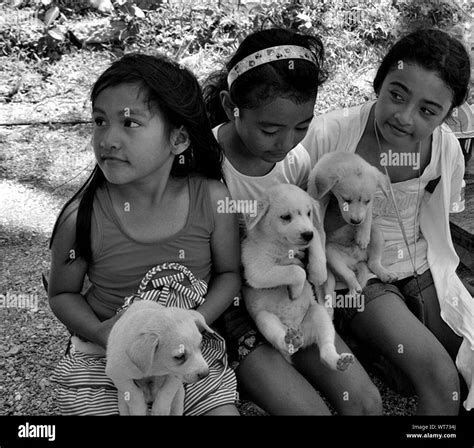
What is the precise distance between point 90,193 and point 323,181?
682 millimetres

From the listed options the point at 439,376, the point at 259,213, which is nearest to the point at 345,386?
the point at 439,376

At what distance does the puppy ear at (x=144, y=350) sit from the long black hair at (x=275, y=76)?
76cm

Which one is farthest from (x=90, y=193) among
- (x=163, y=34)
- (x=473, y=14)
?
(x=163, y=34)

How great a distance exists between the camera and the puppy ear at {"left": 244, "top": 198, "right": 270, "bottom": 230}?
177 cm

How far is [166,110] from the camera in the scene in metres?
1.66

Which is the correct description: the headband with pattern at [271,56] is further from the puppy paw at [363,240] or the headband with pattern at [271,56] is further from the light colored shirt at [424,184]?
the puppy paw at [363,240]

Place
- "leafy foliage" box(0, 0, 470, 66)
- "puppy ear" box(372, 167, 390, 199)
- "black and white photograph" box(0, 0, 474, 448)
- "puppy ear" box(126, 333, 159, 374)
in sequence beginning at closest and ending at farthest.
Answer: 1. "puppy ear" box(126, 333, 159, 374)
2. "black and white photograph" box(0, 0, 474, 448)
3. "puppy ear" box(372, 167, 390, 199)
4. "leafy foliage" box(0, 0, 470, 66)

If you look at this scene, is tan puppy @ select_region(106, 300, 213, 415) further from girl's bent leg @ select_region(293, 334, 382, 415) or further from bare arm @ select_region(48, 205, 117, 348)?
girl's bent leg @ select_region(293, 334, 382, 415)

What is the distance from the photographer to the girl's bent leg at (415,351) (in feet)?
5.84

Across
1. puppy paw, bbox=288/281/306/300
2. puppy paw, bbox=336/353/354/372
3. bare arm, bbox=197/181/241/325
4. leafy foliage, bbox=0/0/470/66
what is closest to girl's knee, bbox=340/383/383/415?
puppy paw, bbox=336/353/354/372

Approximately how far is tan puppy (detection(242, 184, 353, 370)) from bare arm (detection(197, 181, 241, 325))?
0.04m

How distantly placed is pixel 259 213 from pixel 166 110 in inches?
15.5

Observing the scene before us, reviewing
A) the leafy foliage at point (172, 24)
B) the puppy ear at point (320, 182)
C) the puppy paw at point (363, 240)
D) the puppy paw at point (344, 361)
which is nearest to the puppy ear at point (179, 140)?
the puppy ear at point (320, 182)

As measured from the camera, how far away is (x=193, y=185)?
1.80 metres
